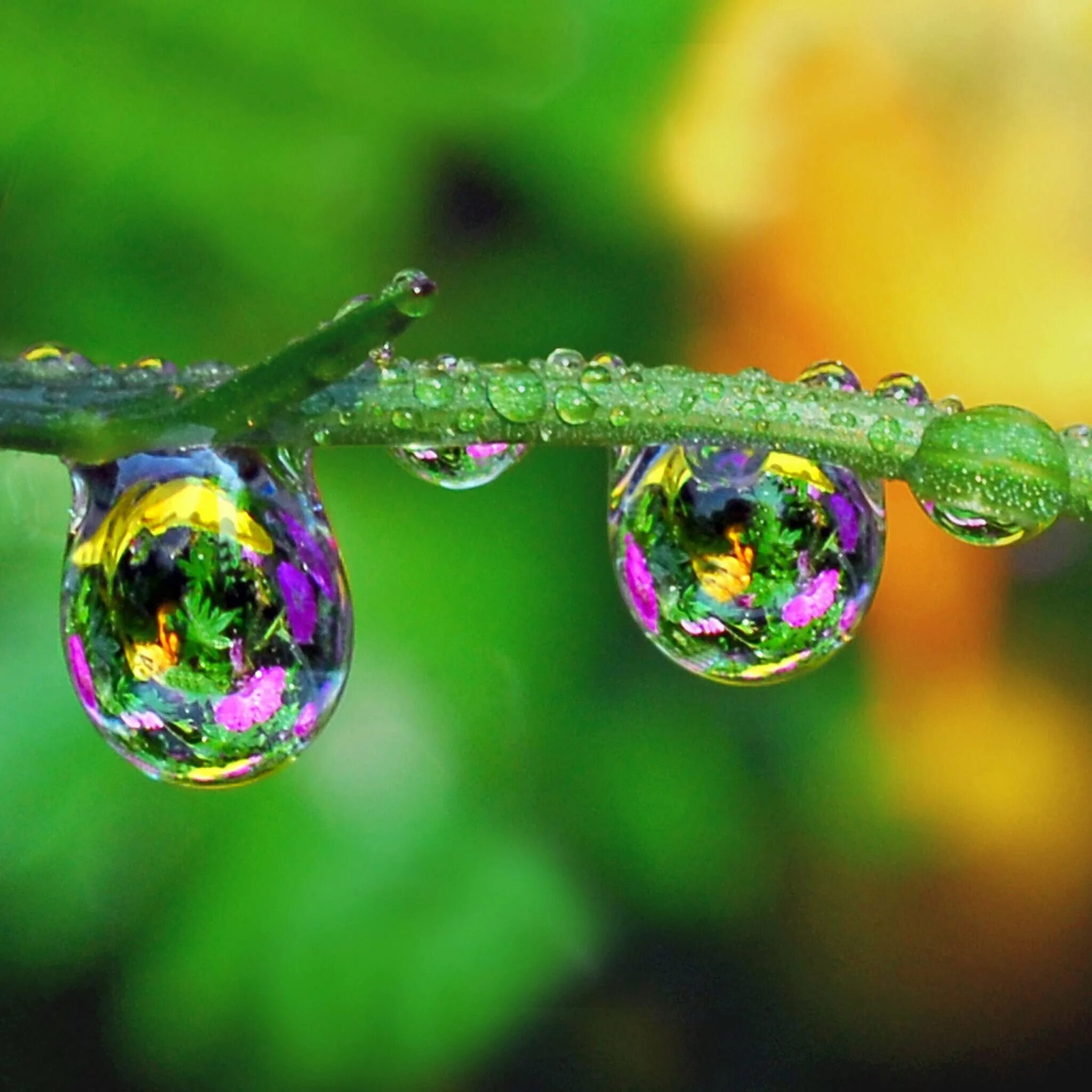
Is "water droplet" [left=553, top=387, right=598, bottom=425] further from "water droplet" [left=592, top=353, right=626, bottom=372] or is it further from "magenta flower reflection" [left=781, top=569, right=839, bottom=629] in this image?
"magenta flower reflection" [left=781, top=569, right=839, bottom=629]

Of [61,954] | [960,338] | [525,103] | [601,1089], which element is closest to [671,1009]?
[601,1089]

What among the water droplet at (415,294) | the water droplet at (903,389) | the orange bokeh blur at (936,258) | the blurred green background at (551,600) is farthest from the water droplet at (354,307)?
the orange bokeh blur at (936,258)

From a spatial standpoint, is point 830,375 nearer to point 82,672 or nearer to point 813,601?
point 813,601

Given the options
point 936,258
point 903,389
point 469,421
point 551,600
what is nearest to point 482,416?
point 469,421

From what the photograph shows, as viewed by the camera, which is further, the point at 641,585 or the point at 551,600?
the point at 551,600

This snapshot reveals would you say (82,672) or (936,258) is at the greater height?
(936,258)

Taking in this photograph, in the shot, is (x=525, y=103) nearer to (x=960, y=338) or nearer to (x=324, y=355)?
(x=960, y=338)

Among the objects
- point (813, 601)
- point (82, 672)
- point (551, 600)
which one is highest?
point (551, 600)
